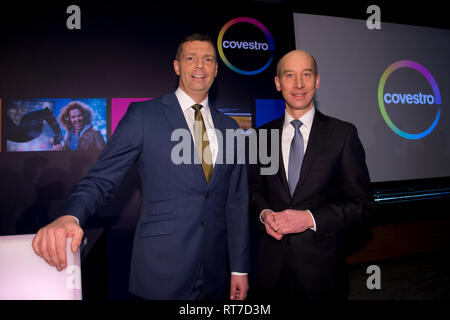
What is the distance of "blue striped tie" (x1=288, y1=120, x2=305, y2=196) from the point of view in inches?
58.3

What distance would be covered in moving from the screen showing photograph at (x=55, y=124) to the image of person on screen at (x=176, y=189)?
5.82ft

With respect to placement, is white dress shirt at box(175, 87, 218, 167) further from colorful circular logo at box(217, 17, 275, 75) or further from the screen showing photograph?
colorful circular logo at box(217, 17, 275, 75)

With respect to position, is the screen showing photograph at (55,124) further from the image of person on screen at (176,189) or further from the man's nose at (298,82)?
the man's nose at (298,82)

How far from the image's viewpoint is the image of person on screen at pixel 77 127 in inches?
111

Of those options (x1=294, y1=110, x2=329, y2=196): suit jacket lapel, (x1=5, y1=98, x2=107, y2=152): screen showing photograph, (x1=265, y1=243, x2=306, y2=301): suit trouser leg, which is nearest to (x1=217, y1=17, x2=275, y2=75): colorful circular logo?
(x1=5, y1=98, x2=107, y2=152): screen showing photograph

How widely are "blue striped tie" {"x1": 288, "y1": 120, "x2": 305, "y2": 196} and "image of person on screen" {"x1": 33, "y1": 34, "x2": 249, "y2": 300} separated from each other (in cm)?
37

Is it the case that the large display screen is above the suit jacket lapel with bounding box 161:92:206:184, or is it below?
above

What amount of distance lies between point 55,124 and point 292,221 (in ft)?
9.27

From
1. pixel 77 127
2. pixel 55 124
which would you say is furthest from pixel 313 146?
pixel 55 124

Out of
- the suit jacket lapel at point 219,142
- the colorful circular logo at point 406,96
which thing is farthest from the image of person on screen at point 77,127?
the colorful circular logo at point 406,96

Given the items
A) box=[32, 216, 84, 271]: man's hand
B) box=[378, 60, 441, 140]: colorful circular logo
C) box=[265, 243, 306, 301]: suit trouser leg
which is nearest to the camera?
box=[32, 216, 84, 271]: man's hand

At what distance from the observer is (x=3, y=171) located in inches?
107

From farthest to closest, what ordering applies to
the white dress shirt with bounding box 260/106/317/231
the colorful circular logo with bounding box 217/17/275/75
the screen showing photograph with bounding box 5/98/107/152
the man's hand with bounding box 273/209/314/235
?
1. the colorful circular logo with bounding box 217/17/275/75
2. the screen showing photograph with bounding box 5/98/107/152
3. the white dress shirt with bounding box 260/106/317/231
4. the man's hand with bounding box 273/209/314/235
